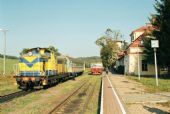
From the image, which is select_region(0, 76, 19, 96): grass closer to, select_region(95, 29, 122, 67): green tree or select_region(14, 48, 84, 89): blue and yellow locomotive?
select_region(14, 48, 84, 89): blue and yellow locomotive

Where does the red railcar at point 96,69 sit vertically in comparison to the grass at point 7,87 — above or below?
above

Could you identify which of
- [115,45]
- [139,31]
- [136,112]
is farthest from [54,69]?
[115,45]

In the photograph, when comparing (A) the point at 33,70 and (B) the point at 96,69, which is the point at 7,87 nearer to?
(A) the point at 33,70

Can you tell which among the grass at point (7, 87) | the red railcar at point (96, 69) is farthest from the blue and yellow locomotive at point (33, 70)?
the red railcar at point (96, 69)

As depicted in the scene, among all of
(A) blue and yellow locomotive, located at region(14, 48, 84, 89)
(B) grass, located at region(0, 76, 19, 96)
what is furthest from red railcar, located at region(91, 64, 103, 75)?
(A) blue and yellow locomotive, located at region(14, 48, 84, 89)

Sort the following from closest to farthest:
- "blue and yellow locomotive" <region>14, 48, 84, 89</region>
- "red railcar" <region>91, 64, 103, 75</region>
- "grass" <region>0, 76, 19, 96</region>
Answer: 1. "grass" <region>0, 76, 19, 96</region>
2. "blue and yellow locomotive" <region>14, 48, 84, 89</region>
3. "red railcar" <region>91, 64, 103, 75</region>

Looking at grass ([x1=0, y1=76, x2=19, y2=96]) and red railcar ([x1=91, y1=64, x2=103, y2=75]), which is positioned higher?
red railcar ([x1=91, y1=64, x2=103, y2=75])

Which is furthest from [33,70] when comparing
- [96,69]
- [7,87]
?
[96,69]

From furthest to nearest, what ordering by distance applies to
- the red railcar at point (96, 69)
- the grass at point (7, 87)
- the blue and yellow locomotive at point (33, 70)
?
1. the red railcar at point (96, 69)
2. the blue and yellow locomotive at point (33, 70)
3. the grass at point (7, 87)

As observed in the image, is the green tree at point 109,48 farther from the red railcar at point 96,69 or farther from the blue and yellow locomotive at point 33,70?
the blue and yellow locomotive at point 33,70

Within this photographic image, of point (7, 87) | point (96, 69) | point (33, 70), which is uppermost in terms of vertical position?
point (96, 69)

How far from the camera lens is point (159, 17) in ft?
137

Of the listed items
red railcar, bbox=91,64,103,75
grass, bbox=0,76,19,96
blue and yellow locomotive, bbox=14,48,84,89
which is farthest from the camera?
red railcar, bbox=91,64,103,75

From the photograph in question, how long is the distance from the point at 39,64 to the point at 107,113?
46.1 feet
